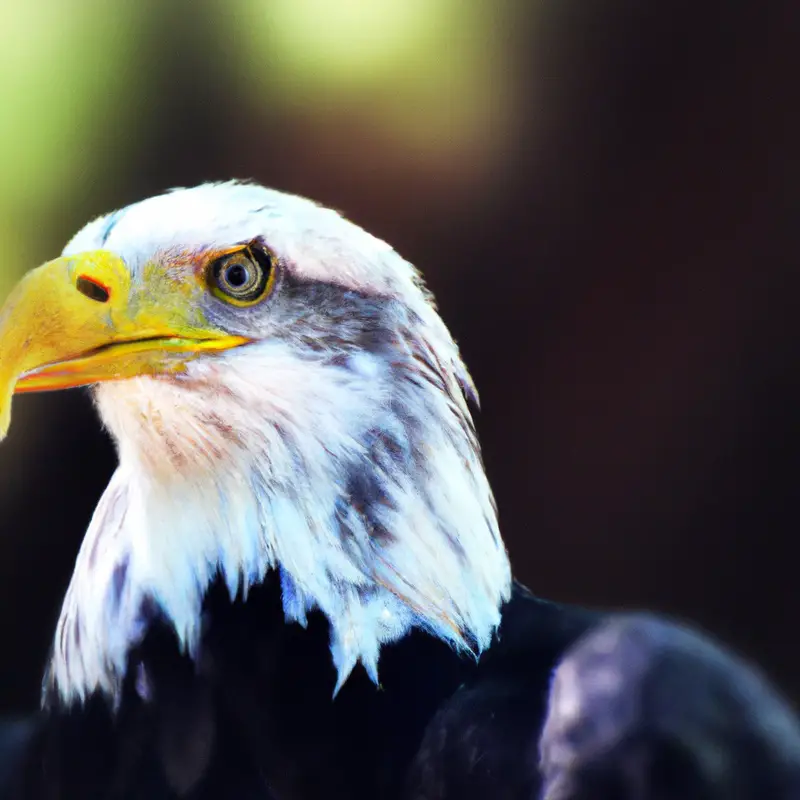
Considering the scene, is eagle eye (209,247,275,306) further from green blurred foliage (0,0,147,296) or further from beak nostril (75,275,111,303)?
Answer: green blurred foliage (0,0,147,296)

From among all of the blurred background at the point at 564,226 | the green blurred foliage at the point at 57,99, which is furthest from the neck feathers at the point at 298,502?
the green blurred foliage at the point at 57,99

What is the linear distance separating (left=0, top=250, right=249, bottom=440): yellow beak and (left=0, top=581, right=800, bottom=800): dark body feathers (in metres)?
0.20

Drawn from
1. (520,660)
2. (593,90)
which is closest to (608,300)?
(593,90)

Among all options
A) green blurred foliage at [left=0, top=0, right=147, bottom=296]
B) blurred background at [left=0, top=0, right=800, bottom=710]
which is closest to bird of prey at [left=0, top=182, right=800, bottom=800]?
blurred background at [left=0, top=0, right=800, bottom=710]

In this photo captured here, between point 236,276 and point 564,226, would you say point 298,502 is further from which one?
point 564,226

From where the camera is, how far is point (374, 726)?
79cm

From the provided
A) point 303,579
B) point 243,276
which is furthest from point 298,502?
point 243,276

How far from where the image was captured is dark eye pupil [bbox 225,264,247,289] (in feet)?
2.50

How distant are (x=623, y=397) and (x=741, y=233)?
0.20 metres

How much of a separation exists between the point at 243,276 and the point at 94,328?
117 mm

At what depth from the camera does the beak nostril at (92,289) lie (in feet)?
2.42

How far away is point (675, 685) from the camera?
2.60ft

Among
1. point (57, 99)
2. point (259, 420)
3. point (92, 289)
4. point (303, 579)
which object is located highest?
point (57, 99)

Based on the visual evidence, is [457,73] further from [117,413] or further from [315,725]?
[315,725]
